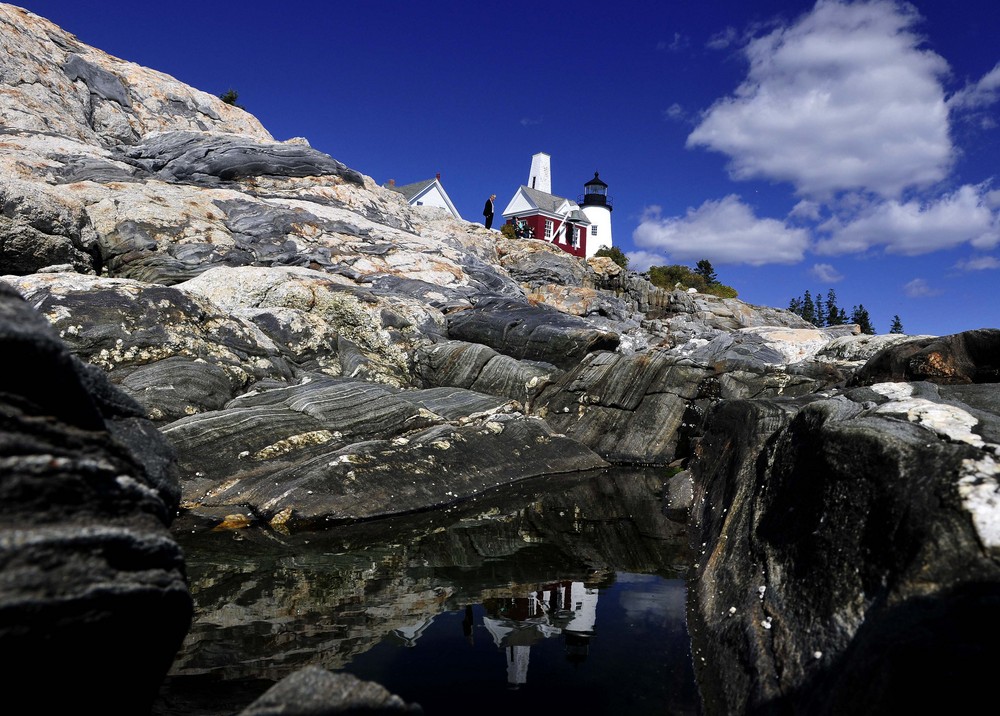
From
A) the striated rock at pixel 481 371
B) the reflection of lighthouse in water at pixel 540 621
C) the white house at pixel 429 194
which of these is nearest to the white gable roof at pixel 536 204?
the white house at pixel 429 194

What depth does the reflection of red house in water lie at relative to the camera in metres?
85.7

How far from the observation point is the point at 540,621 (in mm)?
7992

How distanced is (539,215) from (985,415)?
3219 inches

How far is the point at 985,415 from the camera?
5938mm

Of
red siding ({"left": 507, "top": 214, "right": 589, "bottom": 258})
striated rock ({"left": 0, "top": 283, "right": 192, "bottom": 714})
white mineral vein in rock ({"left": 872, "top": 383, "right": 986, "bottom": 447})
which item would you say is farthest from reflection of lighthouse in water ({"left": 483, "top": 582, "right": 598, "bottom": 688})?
red siding ({"left": 507, "top": 214, "right": 589, "bottom": 258})

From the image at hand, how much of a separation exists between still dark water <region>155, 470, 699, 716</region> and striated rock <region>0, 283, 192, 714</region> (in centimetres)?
141

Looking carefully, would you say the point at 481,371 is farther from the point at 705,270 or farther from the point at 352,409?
the point at 705,270

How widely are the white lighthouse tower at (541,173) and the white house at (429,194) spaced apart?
26768mm

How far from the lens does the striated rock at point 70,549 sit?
12.3 ft

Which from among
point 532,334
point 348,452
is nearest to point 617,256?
point 532,334

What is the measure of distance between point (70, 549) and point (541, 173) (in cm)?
10220

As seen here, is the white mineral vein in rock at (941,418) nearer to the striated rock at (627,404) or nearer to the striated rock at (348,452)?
the striated rock at (348,452)

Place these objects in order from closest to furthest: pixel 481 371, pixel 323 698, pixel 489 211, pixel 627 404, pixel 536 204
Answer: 1. pixel 323 698
2. pixel 627 404
3. pixel 481 371
4. pixel 489 211
5. pixel 536 204

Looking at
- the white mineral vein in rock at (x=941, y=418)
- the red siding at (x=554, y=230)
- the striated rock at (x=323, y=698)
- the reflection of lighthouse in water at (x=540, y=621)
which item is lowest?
the reflection of lighthouse in water at (x=540, y=621)
